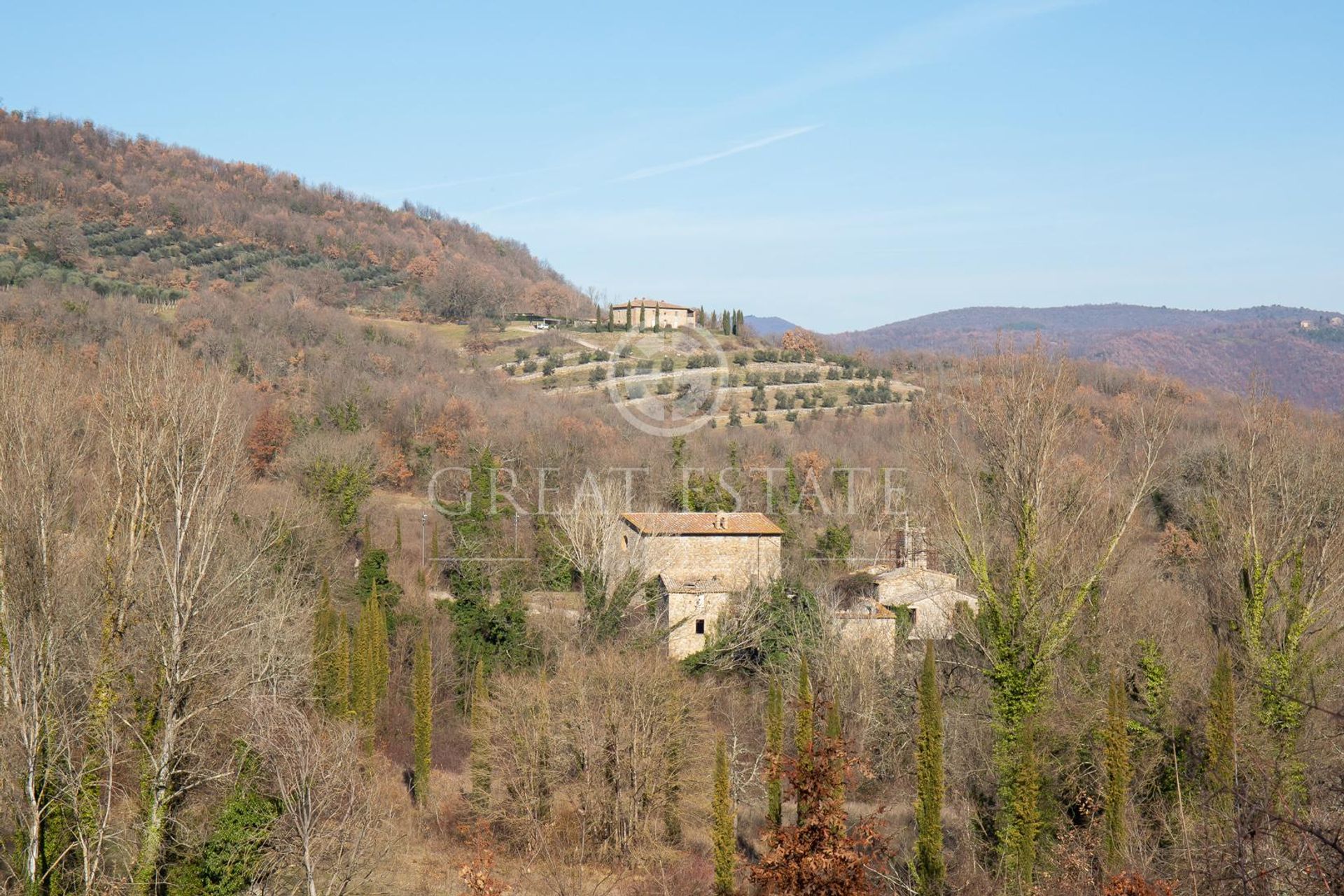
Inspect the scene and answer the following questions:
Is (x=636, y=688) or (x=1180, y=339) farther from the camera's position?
(x=1180, y=339)

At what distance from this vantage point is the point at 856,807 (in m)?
Answer: 23.5

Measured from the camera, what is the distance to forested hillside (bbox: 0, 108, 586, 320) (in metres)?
73.3

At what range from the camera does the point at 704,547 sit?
35.4 meters

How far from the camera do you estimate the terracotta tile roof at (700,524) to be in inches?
1384

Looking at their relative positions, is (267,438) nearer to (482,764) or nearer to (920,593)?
(482,764)

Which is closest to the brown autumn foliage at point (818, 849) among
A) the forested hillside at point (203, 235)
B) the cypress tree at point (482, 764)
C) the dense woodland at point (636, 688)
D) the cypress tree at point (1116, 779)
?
the dense woodland at point (636, 688)

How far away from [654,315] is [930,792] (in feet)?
258

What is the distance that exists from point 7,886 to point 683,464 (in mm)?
36099

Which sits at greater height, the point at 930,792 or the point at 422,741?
the point at 930,792

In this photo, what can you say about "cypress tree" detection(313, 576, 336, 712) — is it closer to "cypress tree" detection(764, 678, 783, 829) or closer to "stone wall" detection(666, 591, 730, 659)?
"cypress tree" detection(764, 678, 783, 829)

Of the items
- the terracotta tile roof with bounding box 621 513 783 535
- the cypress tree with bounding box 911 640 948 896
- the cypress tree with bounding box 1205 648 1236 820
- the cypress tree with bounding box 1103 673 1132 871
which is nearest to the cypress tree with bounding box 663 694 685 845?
the cypress tree with bounding box 911 640 948 896

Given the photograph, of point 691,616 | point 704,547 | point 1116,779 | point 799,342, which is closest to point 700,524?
point 704,547

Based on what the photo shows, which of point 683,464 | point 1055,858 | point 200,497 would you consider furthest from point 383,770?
point 683,464

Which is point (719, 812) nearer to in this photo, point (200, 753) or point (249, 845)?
point (249, 845)
